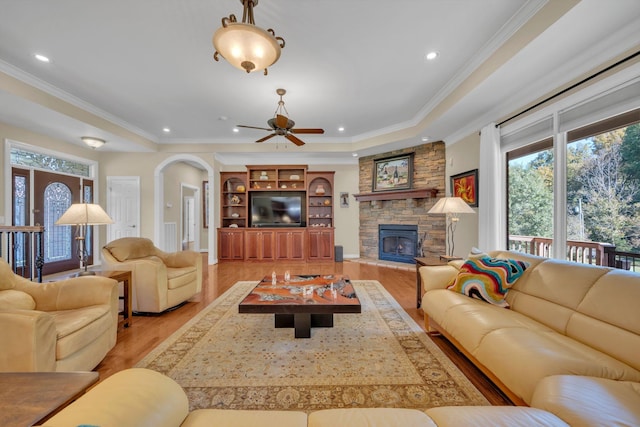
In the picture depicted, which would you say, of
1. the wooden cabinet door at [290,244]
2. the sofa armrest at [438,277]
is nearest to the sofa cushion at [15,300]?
the sofa armrest at [438,277]

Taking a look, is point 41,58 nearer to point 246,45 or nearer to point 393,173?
point 246,45

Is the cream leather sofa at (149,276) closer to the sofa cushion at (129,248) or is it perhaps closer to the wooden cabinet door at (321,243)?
the sofa cushion at (129,248)

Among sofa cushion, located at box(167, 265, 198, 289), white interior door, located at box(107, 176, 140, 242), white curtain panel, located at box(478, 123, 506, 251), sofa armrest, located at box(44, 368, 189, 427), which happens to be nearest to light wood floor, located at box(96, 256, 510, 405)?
sofa cushion, located at box(167, 265, 198, 289)

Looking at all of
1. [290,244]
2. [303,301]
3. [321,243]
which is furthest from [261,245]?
[303,301]

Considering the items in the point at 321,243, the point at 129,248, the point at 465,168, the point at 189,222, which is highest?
the point at 465,168

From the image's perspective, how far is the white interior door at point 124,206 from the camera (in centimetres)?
565

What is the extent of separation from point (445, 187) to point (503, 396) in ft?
13.0

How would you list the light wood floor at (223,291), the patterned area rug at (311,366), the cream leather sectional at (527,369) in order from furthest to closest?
the light wood floor at (223,291) < the patterned area rug at (311,366) < the cream leather sectional at (527,369)

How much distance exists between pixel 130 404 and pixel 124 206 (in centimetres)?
632

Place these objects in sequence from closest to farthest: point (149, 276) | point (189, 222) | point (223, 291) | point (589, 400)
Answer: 1. point (589, 400)
2. point (149, 276)
3. point (223, 291)
4. point (189, 222)

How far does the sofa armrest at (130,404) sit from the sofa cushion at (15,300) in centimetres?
166

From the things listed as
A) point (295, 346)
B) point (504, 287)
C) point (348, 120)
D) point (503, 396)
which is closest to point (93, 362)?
point (295, 346)

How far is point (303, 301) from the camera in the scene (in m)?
2.19

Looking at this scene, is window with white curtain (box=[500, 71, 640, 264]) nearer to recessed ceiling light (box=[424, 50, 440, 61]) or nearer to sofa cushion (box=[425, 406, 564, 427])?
recessed ceiling light (box=[424, 50, 440, 61])
